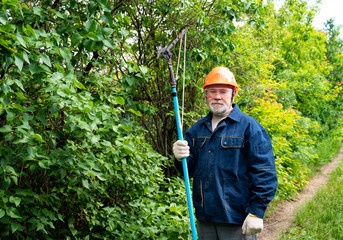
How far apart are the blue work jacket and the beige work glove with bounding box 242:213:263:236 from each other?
0.03 metres

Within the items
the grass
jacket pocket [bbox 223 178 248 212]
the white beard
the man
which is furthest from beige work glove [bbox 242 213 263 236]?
the grass

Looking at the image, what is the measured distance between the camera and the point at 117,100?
276 centimetres

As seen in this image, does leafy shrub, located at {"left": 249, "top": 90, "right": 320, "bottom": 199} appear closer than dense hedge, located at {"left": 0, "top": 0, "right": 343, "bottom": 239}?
No

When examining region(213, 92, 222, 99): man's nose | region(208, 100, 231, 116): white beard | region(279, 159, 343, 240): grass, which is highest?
region(213, 92, 222, 99): man's nose

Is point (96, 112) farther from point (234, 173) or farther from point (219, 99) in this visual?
point (234, 173)

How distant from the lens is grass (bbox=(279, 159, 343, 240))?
4246 millimetres

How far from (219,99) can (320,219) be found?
333 centimetres

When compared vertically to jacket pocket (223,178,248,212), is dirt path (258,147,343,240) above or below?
below

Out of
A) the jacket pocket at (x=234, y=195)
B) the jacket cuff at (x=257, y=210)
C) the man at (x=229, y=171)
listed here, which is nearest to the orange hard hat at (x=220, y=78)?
the man at (x=229, y=171)

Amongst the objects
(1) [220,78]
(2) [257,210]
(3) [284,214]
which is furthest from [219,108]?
(3) [284,214]

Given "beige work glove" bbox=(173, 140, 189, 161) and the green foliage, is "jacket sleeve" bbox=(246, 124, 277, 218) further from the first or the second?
the green foliage

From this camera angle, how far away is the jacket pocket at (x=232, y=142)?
89.0 inches

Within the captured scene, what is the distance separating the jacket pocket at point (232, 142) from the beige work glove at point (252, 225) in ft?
1.57

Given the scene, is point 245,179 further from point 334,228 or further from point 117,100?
point 334,228
